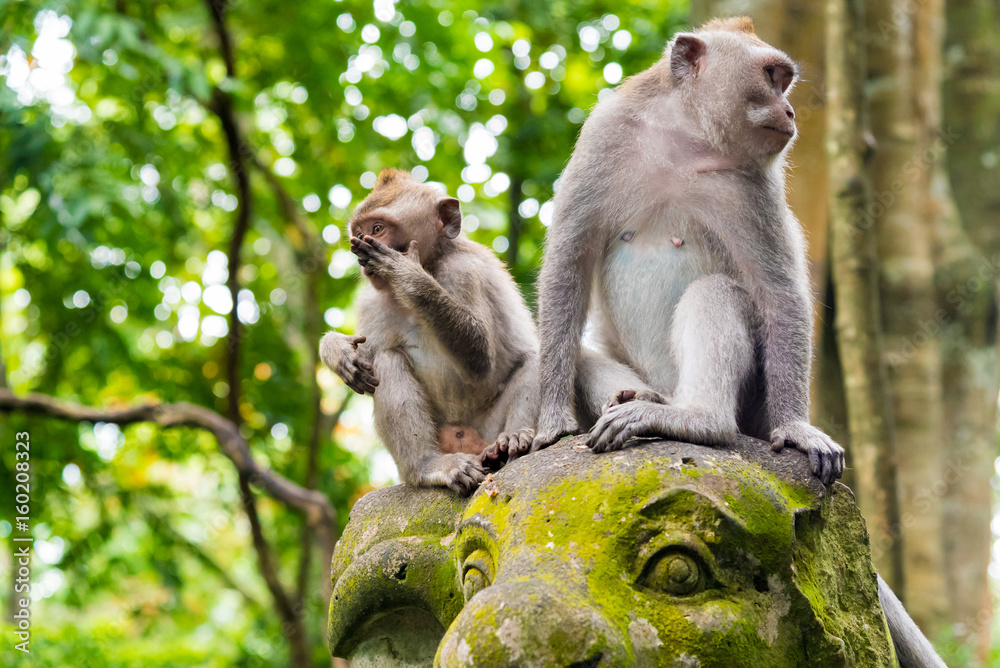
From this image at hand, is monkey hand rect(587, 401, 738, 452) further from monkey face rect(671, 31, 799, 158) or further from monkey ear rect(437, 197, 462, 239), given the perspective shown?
monkey ear rect(437, 197, 462, 239)

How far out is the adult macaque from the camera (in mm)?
3809

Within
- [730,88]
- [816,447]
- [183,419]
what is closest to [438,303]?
[730,88]

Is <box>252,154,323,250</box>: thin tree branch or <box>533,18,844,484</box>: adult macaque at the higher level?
<box>533,18,844,484</box>: adult macaque

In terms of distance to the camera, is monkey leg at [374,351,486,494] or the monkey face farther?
the monkey face

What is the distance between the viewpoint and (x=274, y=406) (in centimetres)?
1116

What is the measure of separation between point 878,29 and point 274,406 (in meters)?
7.52

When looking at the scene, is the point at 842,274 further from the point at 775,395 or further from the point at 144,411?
the point at 144,411

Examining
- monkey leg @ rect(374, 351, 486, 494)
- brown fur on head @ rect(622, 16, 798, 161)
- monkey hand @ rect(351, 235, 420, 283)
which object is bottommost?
monkey leg @ rect(374, 351, 486, 494)

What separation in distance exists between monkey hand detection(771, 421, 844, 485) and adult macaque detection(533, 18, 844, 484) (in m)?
0.26

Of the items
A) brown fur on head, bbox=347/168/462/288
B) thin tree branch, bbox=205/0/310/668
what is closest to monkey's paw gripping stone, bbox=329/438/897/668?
brown fur on head, bbox=347/168/462/288

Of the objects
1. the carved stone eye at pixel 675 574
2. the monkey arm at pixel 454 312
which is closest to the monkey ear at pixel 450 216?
the monkey arm at pixel 454 312

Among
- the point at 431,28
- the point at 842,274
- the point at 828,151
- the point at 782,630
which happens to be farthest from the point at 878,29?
the point at 782,630

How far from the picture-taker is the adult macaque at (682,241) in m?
3.81

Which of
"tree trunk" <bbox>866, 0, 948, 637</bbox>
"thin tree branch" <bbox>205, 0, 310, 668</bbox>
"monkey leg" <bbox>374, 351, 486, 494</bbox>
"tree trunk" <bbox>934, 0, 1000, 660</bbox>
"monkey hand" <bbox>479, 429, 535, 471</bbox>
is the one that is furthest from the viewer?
"thin tree branch" <bbox>205, 0, 310, 668</bbox>
